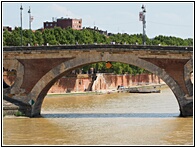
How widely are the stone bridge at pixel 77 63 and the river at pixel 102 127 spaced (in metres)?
1.52

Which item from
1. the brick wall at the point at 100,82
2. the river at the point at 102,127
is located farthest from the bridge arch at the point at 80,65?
the brick wall at the point at 100,82

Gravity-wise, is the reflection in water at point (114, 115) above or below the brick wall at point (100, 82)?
below

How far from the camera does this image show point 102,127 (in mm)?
29938

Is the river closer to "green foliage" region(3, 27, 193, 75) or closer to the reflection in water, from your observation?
the reflection in water

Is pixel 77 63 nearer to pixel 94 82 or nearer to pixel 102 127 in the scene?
pixel 102 127

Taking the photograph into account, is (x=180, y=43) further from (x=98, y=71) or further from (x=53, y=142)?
(x=53, y=142)

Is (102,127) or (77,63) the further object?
(77,63)

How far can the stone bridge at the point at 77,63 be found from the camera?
112 feet

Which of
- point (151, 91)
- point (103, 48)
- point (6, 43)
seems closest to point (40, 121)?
point (103, 48)

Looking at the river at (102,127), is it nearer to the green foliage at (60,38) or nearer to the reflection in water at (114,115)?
the reflection in water at (114,115)

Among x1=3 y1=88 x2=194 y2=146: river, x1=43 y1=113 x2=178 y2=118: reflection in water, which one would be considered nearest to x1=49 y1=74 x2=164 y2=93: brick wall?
x1=3 y1=88 x2=194 y2=146: river

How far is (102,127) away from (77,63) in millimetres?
6399

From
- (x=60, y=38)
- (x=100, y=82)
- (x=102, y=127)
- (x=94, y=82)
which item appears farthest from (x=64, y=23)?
(x=102, y=127)

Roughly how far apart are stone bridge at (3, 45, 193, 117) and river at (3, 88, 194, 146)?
1519 millimetres
